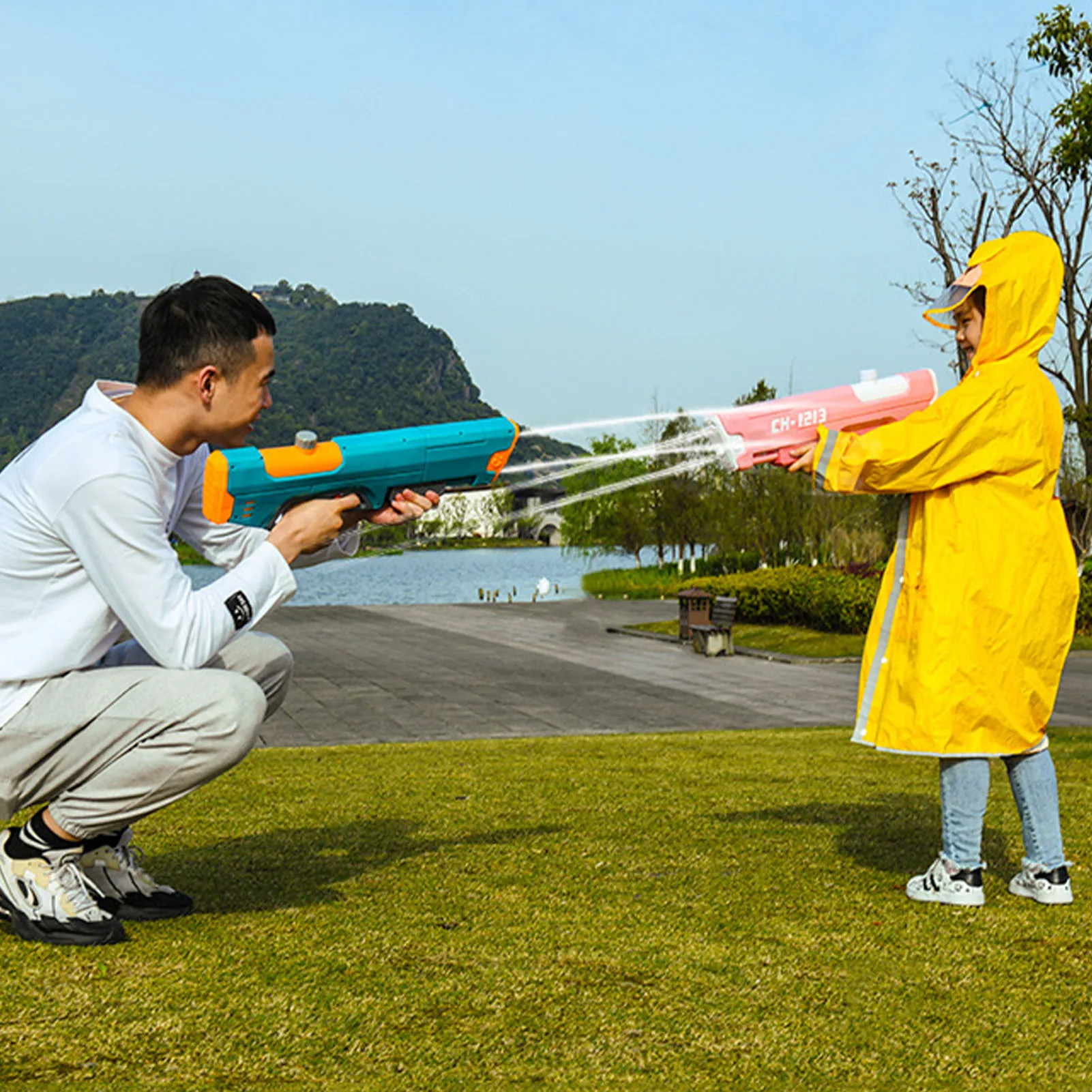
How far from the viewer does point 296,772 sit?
6.91m

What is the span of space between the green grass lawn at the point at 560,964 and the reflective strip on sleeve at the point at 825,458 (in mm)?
1223

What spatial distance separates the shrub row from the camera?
20828 millimetres

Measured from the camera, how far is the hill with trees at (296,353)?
40188mm

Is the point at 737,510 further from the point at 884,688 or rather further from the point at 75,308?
the point at 75,308

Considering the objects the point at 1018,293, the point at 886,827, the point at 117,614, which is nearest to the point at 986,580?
the point at 1018,293

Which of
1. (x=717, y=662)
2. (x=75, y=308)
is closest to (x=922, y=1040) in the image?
(x=717, y=662)

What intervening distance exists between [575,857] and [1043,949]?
4.79 feet

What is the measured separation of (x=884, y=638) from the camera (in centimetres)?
392

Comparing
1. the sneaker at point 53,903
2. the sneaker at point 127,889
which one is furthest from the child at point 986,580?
A: the sneaker at point 53,903

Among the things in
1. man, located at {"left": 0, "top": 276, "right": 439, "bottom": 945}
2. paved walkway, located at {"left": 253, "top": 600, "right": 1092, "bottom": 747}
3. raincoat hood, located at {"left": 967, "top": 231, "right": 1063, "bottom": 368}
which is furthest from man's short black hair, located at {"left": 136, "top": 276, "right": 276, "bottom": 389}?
paved walkway, located at {"left": 253, "top": 600, "right": 1092, "bottom": 747}

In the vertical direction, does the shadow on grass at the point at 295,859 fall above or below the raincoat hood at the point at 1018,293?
below

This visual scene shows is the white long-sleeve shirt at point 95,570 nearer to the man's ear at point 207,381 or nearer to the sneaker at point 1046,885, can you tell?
the man's ear at point 207,381

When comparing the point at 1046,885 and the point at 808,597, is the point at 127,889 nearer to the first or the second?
the point at 1046,885

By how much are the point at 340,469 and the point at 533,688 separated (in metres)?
11.3
